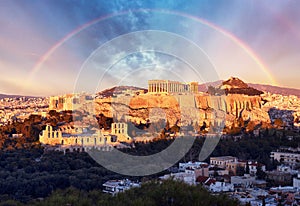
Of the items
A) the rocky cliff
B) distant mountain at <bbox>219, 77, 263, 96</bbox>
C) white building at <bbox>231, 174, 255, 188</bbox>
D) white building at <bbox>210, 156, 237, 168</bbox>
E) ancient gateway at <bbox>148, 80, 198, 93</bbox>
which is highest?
distant mountain at <bbox>219, 77, 263, 96</bbox>

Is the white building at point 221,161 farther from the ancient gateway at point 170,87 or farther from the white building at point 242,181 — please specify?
the ancient gateway at point 170,87

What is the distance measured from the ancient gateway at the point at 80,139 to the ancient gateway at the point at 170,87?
838 centimetres

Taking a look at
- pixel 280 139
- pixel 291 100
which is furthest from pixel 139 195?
pixel 291 100

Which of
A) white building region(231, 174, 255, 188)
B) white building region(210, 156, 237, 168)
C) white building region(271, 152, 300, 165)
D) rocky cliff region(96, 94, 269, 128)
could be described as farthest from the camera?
rocky cliff region(96, 94, 269, 128)

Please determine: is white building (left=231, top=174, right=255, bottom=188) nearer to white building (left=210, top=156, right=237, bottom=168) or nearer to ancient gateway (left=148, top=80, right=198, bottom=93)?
white building (left=210, top=156, right=237, bottom=168)

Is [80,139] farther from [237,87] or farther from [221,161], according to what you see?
[237,87]

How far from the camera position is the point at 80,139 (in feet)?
57.0

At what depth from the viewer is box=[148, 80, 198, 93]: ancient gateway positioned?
2711cm

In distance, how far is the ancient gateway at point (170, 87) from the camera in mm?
27112

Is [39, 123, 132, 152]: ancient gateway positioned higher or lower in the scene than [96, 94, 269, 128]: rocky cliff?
lower

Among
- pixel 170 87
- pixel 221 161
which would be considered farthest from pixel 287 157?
pixel 170 87

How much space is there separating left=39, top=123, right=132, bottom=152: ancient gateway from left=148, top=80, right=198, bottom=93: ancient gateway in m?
8.38

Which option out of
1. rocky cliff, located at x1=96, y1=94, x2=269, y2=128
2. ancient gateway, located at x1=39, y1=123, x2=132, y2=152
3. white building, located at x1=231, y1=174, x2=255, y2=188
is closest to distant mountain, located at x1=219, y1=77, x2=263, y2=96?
rocky cliff, located at x1=96, y1=94, x2=269, y2=128

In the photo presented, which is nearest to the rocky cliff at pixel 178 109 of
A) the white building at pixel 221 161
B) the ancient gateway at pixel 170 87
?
the ancient gateway at pixel 170 87
